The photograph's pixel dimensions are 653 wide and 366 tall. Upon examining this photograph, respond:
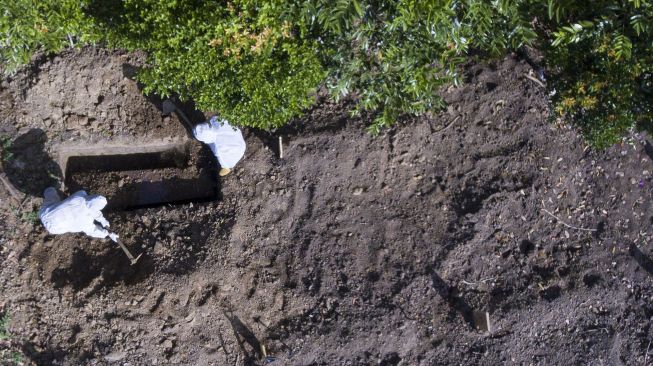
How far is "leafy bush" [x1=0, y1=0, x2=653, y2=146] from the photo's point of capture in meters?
3.44

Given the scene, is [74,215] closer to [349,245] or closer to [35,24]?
[35,24]

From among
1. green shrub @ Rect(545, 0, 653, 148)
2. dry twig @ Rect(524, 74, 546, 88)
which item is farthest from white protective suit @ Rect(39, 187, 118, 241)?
dry twig @ Rect(524, 74, 546, 88)

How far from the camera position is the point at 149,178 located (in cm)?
570

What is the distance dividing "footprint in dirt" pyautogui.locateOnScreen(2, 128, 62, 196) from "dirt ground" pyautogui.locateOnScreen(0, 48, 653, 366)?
2cm

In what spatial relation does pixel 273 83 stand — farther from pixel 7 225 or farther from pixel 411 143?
pixel 7 225

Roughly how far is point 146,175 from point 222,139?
49.1 inches

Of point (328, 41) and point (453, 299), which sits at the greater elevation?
point (328, 41)

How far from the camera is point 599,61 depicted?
163 inches

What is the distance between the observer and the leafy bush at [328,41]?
3441 mm

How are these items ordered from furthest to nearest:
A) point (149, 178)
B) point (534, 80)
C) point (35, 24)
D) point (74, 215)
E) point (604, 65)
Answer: point (149, 178)
point (534, 80)
point (74, 215)
point (604, 65)
point (35, 24)

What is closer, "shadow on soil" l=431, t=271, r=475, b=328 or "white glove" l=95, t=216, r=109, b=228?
"white glove" l=95, t=216, r=109, b=228

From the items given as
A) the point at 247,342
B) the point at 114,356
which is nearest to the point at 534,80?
the point at 247,342

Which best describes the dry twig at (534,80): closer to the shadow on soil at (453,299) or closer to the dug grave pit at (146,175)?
the shadow on soil at (453,299)

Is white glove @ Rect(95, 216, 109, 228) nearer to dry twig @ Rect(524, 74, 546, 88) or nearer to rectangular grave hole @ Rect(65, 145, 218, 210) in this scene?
rectangular grave hole @ Rect(65, 145, 218, 210)
